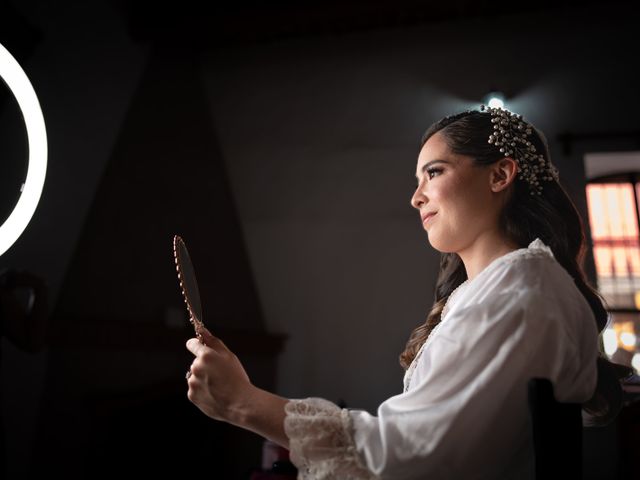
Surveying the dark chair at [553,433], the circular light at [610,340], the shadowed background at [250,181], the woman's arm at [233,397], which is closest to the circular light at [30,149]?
the shadowed background at [250,181]

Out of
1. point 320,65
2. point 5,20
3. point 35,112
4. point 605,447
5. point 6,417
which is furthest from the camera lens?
point 320,65

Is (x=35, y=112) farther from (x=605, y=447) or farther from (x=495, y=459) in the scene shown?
(x=605, y=447)

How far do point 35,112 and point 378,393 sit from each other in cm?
159

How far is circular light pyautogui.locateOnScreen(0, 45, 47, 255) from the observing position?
4.08 feet

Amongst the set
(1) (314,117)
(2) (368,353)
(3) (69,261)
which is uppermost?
(1) (314,117)

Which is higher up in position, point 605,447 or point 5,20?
point 5,20

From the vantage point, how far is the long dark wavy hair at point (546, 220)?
2.67 feet

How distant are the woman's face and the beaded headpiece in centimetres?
6

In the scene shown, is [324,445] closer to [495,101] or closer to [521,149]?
[521,149]

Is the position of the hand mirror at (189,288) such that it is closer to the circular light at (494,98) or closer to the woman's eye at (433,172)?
the woman's eye at (433,172)

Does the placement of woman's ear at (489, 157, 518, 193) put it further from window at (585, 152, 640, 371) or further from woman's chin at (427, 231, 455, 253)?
window at (585, 152, 640, 371)

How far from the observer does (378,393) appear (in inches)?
82.2

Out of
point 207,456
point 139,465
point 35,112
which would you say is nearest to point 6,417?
point 139,465

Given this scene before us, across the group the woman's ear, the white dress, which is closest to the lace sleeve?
the white dress
